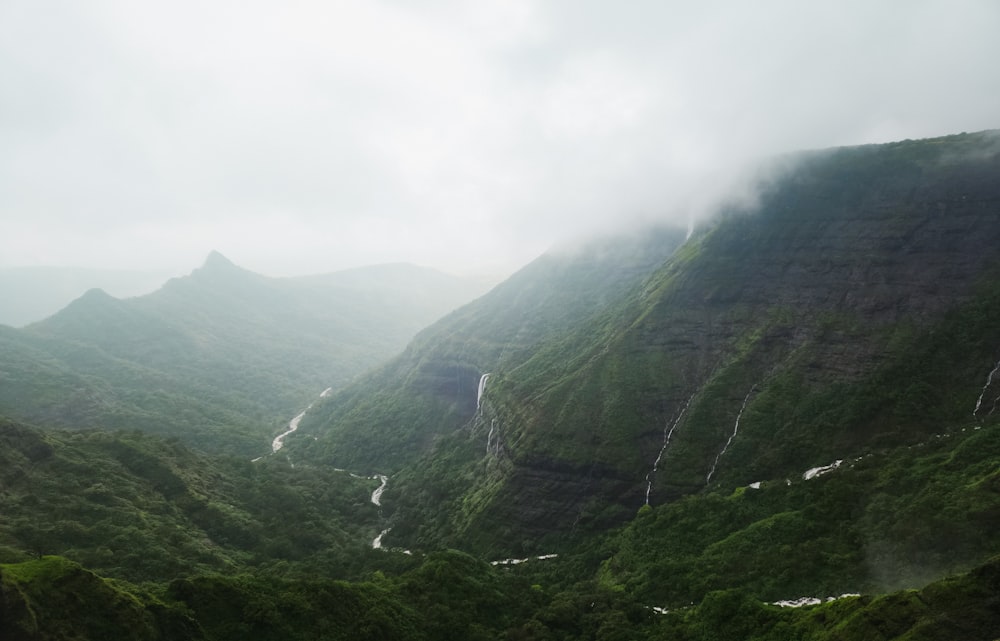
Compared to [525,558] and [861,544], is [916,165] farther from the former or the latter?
[525,558]

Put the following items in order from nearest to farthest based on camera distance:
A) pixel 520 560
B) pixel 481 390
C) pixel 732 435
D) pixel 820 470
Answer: pixel 820 470
pixel 520 560
pixel 732 435
pixel 481 390

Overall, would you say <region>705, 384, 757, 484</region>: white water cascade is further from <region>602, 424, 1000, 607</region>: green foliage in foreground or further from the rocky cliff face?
<region>602, 424, 1000, 607</region>: green foliage in foreground

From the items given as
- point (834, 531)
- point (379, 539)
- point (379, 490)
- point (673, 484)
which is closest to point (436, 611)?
point (834, 531)

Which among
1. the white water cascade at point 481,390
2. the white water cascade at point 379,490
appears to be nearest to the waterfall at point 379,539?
the white water cascade at point 379,490

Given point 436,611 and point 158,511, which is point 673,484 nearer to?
point 436,611

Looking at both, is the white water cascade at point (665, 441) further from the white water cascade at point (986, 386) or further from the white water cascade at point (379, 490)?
the white water cascade at point (379, 490)

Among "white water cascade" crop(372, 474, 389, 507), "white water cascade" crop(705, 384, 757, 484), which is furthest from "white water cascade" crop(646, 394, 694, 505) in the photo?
"white water cascade" crop(372, 474, 389, 507)
